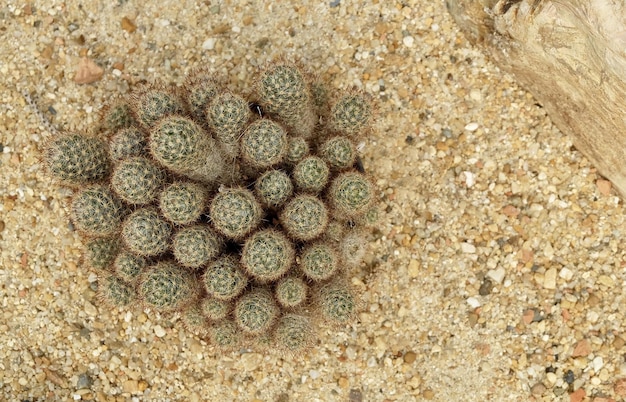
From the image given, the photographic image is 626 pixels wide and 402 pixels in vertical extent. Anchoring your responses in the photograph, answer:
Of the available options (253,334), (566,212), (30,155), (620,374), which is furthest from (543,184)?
(30,155)

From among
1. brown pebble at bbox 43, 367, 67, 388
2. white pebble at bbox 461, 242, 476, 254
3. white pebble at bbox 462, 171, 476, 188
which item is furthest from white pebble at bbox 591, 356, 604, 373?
brown pebble at bbox 43, 367, 67, 388

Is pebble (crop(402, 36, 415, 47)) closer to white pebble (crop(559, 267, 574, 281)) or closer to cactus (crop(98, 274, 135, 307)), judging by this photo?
white pebble (crop(559, 267, 574, 281))

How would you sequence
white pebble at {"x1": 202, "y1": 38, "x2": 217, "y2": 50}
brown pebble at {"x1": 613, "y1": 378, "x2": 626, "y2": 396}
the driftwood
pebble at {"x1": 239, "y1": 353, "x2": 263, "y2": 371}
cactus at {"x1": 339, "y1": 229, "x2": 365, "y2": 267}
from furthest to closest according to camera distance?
white pebble at {"x1": 202, "y1": 38, "x2": 217, "y2": 50}
pebble at {"x1": 239, "y1": 353, "x2": 263, "y2": 371}
brown pebble at {"x1": 613, "y1": 378, "x2": 626, "y2": 396}
cactus at {"x1": 339, "y1": 229, "x2": 365, "y2": 267}
the driftwood

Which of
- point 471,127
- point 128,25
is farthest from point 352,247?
point 128,25

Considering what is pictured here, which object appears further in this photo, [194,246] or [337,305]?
[337,305]

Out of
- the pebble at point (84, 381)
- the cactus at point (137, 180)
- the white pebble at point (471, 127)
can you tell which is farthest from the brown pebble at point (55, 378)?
the white pebble at point (471, 127)

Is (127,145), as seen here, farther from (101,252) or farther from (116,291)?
(116,291)

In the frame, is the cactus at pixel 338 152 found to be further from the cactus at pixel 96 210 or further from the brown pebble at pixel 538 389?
the brown pebble at pixel 538 389
